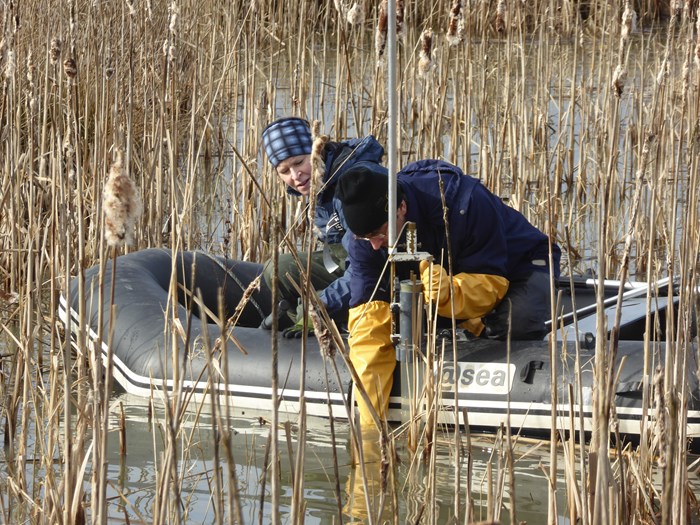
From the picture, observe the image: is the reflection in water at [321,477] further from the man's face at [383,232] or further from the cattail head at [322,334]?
the cattail head at [322,334]

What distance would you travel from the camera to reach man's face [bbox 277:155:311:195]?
145 inches

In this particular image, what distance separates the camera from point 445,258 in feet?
11.1

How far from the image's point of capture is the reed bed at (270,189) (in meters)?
1.75

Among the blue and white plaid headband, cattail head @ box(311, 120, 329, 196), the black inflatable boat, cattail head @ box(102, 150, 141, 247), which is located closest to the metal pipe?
the black inflatable boat

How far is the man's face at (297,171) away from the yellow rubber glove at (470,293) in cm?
72

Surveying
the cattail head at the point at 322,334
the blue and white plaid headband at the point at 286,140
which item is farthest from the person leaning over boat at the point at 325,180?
the cattail head at the point at 322,334

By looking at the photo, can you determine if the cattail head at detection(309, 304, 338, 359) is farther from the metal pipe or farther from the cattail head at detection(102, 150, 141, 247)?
the metal pipe

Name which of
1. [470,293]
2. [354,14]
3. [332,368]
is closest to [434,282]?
[470,293]

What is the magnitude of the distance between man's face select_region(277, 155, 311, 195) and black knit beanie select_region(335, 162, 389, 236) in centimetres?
56

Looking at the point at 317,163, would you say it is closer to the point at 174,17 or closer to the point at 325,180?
the point at 174,17

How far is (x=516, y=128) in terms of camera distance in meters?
5.04

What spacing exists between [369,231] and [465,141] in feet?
5.17

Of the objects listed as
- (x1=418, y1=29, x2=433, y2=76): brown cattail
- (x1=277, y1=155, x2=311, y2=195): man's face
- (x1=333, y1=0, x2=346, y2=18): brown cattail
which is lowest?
(x1=277, y1=155, x2=311, y2=195): man's face

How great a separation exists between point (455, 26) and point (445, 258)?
815 mm
